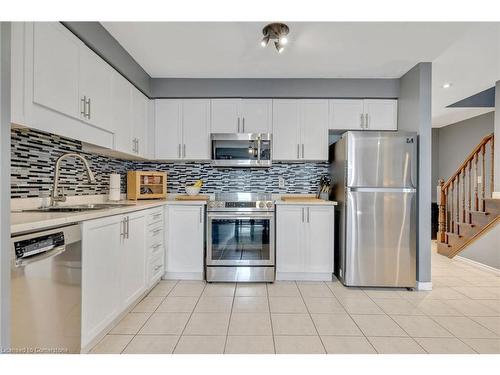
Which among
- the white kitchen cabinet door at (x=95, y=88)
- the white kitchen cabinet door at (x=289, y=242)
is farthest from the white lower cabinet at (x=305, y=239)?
the white kitchen cabinet door at (x=95, y=88)

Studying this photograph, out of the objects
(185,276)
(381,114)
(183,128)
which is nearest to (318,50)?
(381,114)

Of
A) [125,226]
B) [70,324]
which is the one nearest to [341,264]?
[125,226]

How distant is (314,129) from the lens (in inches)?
128

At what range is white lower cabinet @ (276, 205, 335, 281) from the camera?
2939 millimetres

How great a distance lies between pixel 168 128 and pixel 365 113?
2.38 meters

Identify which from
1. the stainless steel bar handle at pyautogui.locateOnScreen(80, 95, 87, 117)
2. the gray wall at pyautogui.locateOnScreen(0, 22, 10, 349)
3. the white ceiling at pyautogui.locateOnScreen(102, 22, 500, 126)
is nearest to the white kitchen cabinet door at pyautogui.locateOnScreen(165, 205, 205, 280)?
the stainless steel bar handle at pyautogui.locateOnScreen(80, 95, 87, 117)

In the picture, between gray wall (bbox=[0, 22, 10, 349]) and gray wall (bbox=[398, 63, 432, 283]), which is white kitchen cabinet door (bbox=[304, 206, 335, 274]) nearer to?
gray wall (bbox=[398, 63, 432, 283])

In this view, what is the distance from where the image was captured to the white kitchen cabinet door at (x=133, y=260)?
2.04 meters

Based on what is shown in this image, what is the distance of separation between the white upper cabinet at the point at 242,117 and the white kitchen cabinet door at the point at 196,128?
98 mm

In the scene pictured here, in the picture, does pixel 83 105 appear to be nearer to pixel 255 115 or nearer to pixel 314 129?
pixel 255 115

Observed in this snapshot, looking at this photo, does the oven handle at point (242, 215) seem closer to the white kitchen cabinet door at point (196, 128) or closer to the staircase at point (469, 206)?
the white kitchen cabinet door at point (196, 128)
